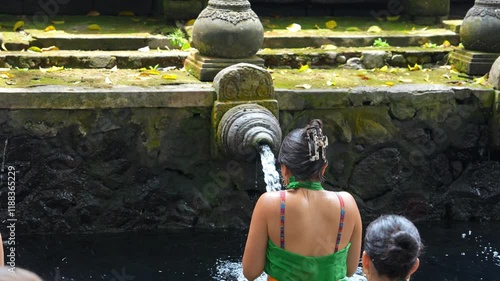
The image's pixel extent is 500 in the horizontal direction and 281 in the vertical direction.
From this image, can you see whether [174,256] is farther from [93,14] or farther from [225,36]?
[93,14]

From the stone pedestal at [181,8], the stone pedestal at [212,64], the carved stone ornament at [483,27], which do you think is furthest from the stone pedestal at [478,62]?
the stone pedestal at [181,8]

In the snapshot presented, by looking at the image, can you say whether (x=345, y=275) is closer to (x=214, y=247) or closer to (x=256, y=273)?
(x=256, y=273)

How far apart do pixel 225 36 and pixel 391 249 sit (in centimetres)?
447

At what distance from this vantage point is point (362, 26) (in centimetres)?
966

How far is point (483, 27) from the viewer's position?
8062mm

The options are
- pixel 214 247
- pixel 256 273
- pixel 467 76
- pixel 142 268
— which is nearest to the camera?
pixel 256 273

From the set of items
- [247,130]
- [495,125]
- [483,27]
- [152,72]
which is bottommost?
[495,125]

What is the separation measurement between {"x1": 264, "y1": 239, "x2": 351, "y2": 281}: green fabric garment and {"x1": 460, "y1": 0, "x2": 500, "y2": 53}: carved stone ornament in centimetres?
477

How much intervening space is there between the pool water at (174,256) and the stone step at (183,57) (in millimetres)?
1635

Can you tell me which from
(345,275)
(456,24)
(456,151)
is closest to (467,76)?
(456,151)

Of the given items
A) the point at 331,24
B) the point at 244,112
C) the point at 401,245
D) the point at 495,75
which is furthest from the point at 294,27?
the point at 401,245

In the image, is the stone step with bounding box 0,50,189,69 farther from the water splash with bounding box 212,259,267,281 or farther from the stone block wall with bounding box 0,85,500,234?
the water splash with bounding box 212,259,267,281

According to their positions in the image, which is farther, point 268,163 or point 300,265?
point 268,163

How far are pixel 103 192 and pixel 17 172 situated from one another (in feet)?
2.20
